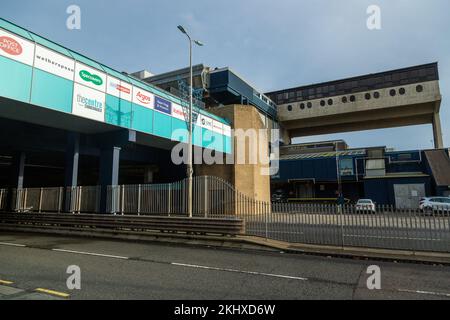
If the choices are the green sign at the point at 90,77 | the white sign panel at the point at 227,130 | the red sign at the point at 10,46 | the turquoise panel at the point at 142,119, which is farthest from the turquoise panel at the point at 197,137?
the red sign at the point at 10,46

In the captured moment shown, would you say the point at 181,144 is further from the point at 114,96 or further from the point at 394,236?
the point at 394,236

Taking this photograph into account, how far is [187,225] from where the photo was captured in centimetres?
1258

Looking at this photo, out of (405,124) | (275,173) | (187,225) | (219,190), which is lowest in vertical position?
(187,225)

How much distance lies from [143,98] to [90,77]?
3.80 metres

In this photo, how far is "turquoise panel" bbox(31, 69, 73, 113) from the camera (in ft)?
41.4

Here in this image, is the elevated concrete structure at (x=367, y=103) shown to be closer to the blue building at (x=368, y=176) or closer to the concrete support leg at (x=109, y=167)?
the blue building at (x=368, y=176)

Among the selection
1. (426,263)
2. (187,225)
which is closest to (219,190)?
(187,225)

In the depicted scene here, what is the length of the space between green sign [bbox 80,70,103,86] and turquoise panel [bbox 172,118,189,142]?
6268mm

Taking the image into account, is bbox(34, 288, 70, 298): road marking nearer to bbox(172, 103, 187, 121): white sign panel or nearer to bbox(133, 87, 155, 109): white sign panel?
bbox(133, 87, 155, 109): white sign panel

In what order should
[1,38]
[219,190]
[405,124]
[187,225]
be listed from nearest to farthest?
[1,38] → [187,225] → [219,190] → [405,124]

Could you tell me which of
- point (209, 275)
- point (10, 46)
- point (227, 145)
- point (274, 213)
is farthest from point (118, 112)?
point (227, 145)

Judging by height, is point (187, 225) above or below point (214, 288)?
above

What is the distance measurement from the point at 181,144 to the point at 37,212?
11103 millimetres

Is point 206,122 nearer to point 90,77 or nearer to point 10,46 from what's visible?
point 90,77
